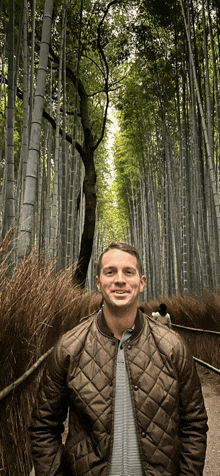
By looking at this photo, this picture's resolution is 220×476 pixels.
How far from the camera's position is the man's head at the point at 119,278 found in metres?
0.92

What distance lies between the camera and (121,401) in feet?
2.88

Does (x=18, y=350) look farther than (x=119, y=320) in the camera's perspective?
Yes

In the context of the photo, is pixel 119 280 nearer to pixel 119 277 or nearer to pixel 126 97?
pixel 119 277

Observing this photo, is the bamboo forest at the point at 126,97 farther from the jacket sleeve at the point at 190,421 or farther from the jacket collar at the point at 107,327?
the jacket sleeve at the point at 190,421

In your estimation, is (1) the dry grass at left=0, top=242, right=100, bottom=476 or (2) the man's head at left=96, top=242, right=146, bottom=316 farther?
(1) the dry grass at left=0, top=242, right=100, bottom=476

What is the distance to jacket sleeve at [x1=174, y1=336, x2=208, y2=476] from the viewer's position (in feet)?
2.76

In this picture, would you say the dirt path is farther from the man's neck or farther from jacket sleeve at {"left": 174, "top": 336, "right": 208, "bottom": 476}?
the man's neck

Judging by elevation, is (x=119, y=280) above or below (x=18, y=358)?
above

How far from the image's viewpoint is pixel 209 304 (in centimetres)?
353

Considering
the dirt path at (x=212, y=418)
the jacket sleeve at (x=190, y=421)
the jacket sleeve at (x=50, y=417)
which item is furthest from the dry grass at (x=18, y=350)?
the dirt path at (x=212, y=418)

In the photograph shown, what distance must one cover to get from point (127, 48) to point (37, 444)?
23.9 feet

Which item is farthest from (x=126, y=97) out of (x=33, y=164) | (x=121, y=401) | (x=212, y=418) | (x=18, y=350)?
(x=121, y=401)

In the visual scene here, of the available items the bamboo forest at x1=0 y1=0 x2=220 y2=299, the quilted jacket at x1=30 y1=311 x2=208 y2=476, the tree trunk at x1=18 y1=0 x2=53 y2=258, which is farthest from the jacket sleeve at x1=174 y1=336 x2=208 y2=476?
the bamboo forest at x1=0 y1=0 x2=220 y2=299

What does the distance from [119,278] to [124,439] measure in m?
0.43
